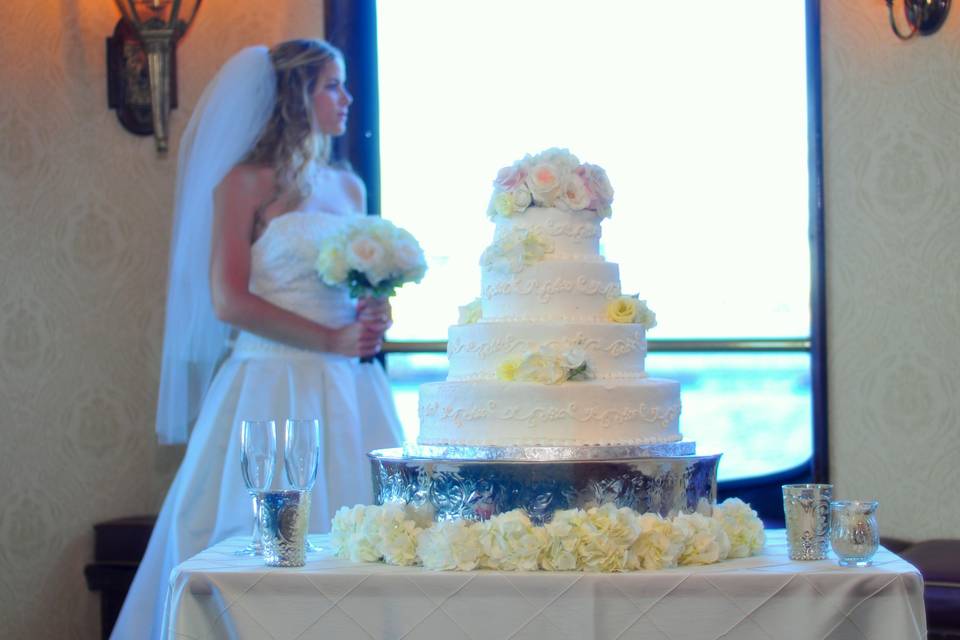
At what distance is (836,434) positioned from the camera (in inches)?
161

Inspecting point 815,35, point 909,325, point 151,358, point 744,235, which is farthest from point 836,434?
point 151,358

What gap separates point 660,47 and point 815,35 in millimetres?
525

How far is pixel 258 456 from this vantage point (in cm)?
245

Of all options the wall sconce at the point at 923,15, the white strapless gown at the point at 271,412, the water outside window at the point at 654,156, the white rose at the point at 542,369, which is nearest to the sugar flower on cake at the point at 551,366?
Result: the white rose at the point at 542,369

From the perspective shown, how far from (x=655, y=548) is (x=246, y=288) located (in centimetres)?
181

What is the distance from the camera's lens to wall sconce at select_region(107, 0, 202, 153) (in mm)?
4238

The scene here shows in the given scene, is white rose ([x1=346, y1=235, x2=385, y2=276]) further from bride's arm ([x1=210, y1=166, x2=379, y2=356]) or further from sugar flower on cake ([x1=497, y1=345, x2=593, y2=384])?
sugar flower on cake ([x1=497, y1=345, x2=593, y2=384])

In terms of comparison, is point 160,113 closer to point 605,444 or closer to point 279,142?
point 279,142

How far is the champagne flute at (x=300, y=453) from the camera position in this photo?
8.07 ft

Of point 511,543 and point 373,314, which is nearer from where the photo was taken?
point 511,543

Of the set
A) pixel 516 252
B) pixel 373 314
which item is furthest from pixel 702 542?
pixel 373 314

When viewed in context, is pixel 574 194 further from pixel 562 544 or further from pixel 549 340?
pixel 562 544

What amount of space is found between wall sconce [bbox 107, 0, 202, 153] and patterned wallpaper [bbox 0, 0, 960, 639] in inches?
1.8

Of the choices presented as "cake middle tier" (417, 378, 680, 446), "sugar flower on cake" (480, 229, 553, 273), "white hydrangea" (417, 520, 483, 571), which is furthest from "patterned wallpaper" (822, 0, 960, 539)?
"white hydrangea" (417, 520, 483, 571)
